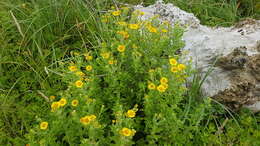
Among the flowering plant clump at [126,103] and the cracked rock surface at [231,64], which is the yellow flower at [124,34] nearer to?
the flowering plant clump at [126,103]

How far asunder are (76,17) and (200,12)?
6.46ft

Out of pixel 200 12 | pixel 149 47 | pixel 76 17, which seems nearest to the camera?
pixel 149 47

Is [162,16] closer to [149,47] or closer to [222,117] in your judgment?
[149,47]

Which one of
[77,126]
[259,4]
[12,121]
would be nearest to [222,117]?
[77,126]

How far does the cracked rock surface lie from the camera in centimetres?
235

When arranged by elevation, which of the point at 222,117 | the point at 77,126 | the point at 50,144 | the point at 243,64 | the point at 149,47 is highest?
the point at 149,47

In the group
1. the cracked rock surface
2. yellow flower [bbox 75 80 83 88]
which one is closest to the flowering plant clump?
yellow flower [bbox 75 80 83 88]

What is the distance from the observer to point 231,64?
94.1 inches

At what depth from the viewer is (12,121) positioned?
2.41 m

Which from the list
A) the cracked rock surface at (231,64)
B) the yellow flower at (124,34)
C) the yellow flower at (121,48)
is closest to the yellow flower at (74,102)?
the yellow flower at (121,48)

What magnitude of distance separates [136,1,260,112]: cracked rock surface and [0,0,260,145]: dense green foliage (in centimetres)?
13

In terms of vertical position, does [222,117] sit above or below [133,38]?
below

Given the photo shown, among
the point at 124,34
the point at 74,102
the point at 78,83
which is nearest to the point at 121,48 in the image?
the point at 124,34

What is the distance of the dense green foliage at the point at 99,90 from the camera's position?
1.87 meters
